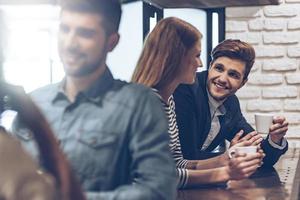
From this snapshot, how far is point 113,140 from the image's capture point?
56cm

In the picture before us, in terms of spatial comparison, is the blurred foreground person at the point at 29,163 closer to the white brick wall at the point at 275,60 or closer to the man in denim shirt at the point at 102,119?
the man in denim shirt at the point at 102,119

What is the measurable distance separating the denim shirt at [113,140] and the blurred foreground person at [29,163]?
58 mm

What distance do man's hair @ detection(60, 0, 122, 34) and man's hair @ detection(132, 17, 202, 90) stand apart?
295 millimetres

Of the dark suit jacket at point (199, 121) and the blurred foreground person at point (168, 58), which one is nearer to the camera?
the blurred foreground person at point (168, 58)

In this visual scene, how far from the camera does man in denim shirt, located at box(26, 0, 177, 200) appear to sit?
1.82 ft

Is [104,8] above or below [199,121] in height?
above

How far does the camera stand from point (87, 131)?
56 cm

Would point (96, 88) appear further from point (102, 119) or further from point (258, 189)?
point (258, 189)

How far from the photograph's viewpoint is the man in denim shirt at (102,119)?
0.56 m

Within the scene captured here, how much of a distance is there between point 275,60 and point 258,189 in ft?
3.98

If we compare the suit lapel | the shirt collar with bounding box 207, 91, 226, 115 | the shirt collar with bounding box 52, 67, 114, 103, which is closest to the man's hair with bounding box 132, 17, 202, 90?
the shirt collar with bounding box 52, 67, 114, 103

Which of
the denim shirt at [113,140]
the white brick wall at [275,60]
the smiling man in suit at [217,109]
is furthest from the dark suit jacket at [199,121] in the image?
the denim shirt at [113,140]

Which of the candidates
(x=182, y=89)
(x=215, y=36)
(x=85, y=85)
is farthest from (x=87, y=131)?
(x=215, y=36)

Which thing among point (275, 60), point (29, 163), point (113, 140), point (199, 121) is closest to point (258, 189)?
point (199, 121)
